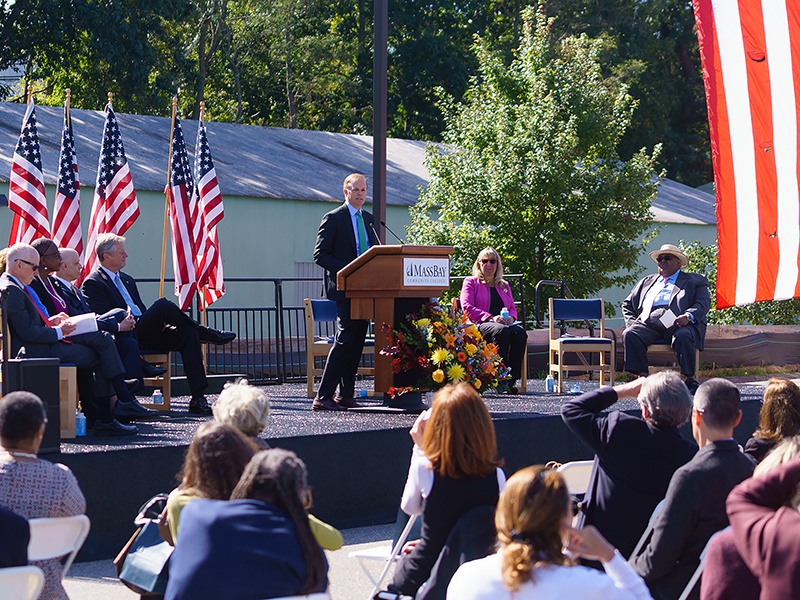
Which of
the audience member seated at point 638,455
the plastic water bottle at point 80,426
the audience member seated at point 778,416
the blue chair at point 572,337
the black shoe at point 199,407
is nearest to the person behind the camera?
the audience member seated at point 638,455

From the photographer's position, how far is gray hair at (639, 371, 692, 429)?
362 centimetres

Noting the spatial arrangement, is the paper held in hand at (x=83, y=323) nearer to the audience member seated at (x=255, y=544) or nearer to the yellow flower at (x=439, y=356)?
the yellow flower at (x=439, y=356)

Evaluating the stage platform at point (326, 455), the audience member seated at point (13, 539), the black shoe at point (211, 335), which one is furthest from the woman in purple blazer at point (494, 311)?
the audience member seated at point (13, 539)

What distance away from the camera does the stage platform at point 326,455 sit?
5.21 m

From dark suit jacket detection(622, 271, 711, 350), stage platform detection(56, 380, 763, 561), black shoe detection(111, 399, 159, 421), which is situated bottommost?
stage platform detection(56, 380, 763, 561)

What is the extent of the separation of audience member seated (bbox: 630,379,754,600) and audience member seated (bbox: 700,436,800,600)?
536 mm

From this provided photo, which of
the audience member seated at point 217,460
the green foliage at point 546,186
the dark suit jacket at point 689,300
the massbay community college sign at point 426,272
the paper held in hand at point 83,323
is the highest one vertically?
the green foliage at point 546,186

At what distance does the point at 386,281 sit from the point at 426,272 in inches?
12.6

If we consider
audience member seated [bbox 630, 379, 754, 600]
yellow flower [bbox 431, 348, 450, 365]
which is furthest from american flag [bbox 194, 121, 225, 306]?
audience member seated [bbox 630, 379, 754, 600]

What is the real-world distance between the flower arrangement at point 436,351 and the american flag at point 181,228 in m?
3.77

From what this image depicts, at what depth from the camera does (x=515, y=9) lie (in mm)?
37375

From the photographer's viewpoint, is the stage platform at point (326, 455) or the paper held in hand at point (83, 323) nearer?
the stage platform at point (326, 455)

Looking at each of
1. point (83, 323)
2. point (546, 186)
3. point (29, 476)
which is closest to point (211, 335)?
point (83, 323)

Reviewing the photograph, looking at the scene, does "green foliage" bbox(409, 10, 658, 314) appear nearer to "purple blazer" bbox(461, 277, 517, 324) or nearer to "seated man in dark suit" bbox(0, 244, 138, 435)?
"purple blazer" bbox(461, 277, 517, 324)
